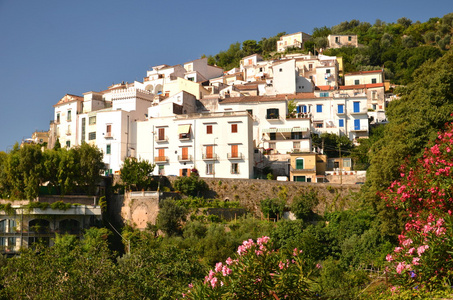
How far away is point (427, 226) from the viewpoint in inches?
475

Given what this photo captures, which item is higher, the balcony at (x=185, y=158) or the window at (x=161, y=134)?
the window at (x=161, y=134)

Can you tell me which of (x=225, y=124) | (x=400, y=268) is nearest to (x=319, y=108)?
(x=225, y=124)

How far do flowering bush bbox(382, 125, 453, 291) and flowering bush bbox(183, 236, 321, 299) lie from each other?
210 cm


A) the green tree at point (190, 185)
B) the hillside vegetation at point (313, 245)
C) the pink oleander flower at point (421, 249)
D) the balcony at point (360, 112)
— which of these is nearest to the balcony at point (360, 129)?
the balcony at point (360, 112)

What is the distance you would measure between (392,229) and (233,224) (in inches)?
516

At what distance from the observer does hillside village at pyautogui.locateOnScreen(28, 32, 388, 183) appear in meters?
42.5

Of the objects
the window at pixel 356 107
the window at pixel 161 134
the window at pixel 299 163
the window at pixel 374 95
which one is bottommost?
the window at pixel 299 163

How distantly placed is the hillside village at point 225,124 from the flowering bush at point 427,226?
23.4 meters

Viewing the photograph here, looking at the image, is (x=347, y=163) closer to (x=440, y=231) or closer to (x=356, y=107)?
(x=356, y=107)

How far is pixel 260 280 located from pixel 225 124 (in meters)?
33.1

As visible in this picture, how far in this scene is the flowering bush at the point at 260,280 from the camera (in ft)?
31.8

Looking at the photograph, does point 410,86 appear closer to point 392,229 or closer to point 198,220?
point 392,229

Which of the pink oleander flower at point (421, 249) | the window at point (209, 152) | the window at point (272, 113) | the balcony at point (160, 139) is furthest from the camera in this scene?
the window at point (272, 113)

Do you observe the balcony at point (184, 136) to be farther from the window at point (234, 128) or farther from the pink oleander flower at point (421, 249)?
the pink oleander flower at point (421, 249)
